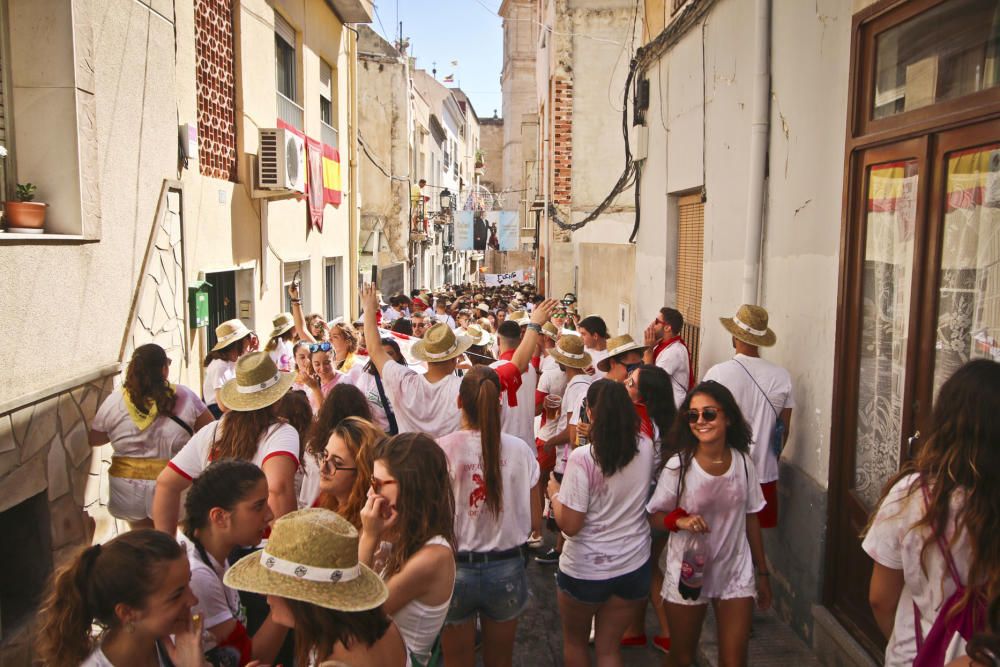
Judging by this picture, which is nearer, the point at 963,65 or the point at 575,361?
the point at 963,65

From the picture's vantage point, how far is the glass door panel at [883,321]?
3.79 m

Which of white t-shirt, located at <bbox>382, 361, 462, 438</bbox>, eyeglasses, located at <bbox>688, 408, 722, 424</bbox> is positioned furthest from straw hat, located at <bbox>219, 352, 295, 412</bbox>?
eyeglasses, located at <bbox>688, 408, 722, 424</bbox>

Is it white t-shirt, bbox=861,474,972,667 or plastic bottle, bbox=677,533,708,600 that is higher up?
white t-shirt, bbox=861,474,972,667

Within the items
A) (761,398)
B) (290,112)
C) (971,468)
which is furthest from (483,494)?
(290,112)

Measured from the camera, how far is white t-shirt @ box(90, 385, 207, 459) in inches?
176

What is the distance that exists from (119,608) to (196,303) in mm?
5457

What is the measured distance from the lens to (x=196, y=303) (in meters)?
7.22

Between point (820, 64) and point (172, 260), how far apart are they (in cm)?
536

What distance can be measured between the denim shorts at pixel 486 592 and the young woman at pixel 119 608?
1.38m

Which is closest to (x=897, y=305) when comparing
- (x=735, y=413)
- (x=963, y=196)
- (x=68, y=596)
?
(x=963, y=196)

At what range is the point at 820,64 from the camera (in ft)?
15.0

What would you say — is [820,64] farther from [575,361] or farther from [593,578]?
[593,578]

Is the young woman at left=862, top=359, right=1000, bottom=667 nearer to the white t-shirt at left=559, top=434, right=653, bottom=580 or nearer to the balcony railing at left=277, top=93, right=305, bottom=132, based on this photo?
the white t-shirt at left=559, top=434, right=653, bottom=580

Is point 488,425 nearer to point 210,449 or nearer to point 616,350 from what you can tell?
point 210,449
